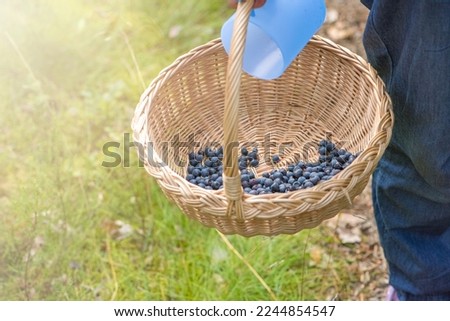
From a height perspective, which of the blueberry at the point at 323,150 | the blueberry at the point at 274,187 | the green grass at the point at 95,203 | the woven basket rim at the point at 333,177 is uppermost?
the woven basket rim at the point at 333,177

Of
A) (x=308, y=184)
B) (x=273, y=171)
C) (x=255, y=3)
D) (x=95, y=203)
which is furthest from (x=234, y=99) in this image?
(x=95, y=203)

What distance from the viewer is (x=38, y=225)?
1899mm

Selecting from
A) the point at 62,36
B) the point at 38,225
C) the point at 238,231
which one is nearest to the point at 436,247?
the point at 238,231

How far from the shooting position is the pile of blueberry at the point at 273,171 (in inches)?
55.3

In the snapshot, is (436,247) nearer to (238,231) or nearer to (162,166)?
(238,231)

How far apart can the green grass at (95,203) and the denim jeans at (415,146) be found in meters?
0.31

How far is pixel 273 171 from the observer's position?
1.53m

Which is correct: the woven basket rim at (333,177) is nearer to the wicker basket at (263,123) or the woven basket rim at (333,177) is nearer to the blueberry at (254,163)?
the wicker basket at (263,123)

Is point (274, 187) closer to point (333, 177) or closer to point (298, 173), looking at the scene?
point (298, 173)

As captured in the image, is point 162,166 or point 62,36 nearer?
point 162,166

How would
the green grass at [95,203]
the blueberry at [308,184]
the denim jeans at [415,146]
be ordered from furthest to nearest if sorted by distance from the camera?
1. the green grass at [95,203]
2. the blueberry at [308,184]
3. the denim jeans at [415,146]

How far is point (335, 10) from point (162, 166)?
1.68m

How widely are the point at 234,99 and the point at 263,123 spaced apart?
0.58 m

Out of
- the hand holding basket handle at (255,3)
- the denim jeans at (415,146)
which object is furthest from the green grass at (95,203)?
the hand holding basket handle at (255,3)
